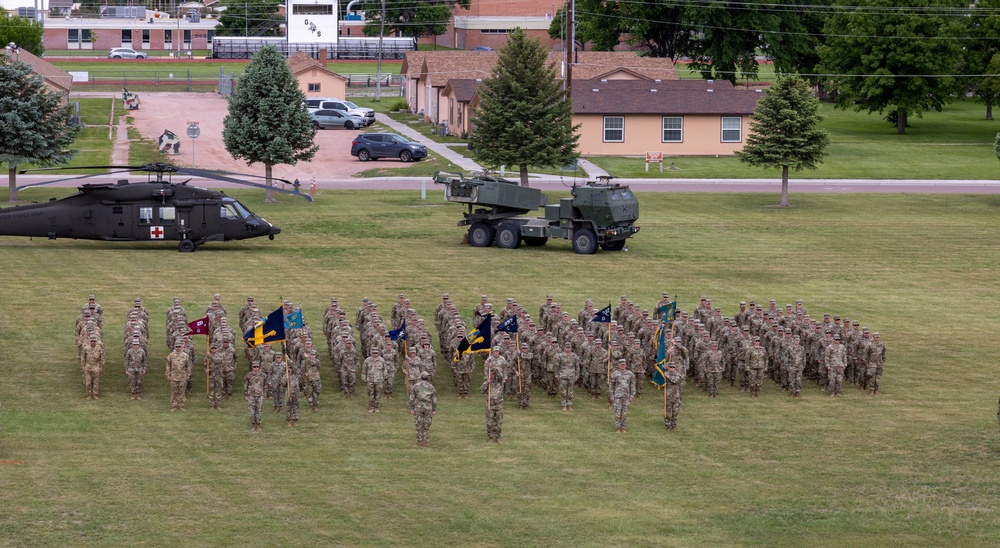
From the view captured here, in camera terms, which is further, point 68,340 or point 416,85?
point 416,85

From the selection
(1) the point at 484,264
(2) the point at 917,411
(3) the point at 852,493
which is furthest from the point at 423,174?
(3) the point at 852,493

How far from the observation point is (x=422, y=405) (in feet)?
69.6

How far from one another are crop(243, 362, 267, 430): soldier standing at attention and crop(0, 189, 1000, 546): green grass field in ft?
1.17

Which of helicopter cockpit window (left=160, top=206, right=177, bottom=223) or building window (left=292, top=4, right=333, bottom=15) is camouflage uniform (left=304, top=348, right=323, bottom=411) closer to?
helicopter cockpit window (left=160, top=206, right=177, bottom=223)

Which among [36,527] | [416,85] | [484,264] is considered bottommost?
[36,527]

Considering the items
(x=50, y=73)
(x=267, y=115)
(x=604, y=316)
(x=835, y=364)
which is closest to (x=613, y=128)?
(x=267, y=115)

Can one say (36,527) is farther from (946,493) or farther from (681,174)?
(681,174)

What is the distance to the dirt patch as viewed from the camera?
197 feet

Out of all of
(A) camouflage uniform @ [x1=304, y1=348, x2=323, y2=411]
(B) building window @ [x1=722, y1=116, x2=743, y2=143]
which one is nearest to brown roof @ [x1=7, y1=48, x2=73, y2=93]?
(B) building window @ [x1=722, y1=116, x2=743, y2=143]

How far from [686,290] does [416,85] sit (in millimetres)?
52191

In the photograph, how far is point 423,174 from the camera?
59750 millimetres

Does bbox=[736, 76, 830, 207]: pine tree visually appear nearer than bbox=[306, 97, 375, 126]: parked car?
Yes

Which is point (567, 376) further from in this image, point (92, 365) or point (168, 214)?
point (168, 214)

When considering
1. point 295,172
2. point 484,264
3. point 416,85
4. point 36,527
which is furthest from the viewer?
point 416,85
